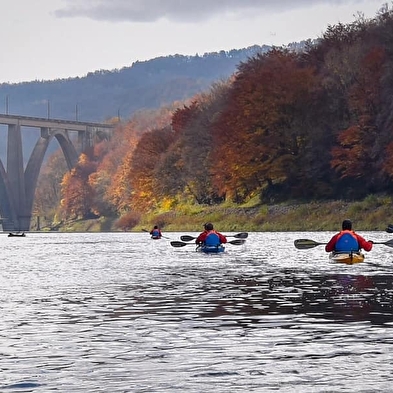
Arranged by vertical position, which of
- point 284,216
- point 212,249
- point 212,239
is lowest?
point 284,216

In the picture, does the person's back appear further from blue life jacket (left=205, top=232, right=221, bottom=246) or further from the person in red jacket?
the person in red jacket

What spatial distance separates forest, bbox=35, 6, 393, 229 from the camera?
76062 mm

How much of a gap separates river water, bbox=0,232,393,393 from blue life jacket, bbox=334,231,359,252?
42.1 inches

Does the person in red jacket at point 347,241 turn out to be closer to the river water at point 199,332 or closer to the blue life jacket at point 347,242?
the blue life jacket at point 347,242

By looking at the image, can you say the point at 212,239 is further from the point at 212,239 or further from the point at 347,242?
the point at 347,242

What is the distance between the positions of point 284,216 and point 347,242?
4871cm

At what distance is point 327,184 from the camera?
82.4m

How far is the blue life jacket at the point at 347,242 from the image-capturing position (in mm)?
33125

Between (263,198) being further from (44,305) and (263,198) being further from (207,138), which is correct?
(44,305)

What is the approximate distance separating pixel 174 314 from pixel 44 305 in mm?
3713

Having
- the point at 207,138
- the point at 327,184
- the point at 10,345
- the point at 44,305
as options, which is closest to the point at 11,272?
the point at 44,305

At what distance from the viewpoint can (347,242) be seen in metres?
33.1

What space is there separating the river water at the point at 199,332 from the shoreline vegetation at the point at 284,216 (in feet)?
135

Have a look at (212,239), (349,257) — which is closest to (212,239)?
(212,239)
